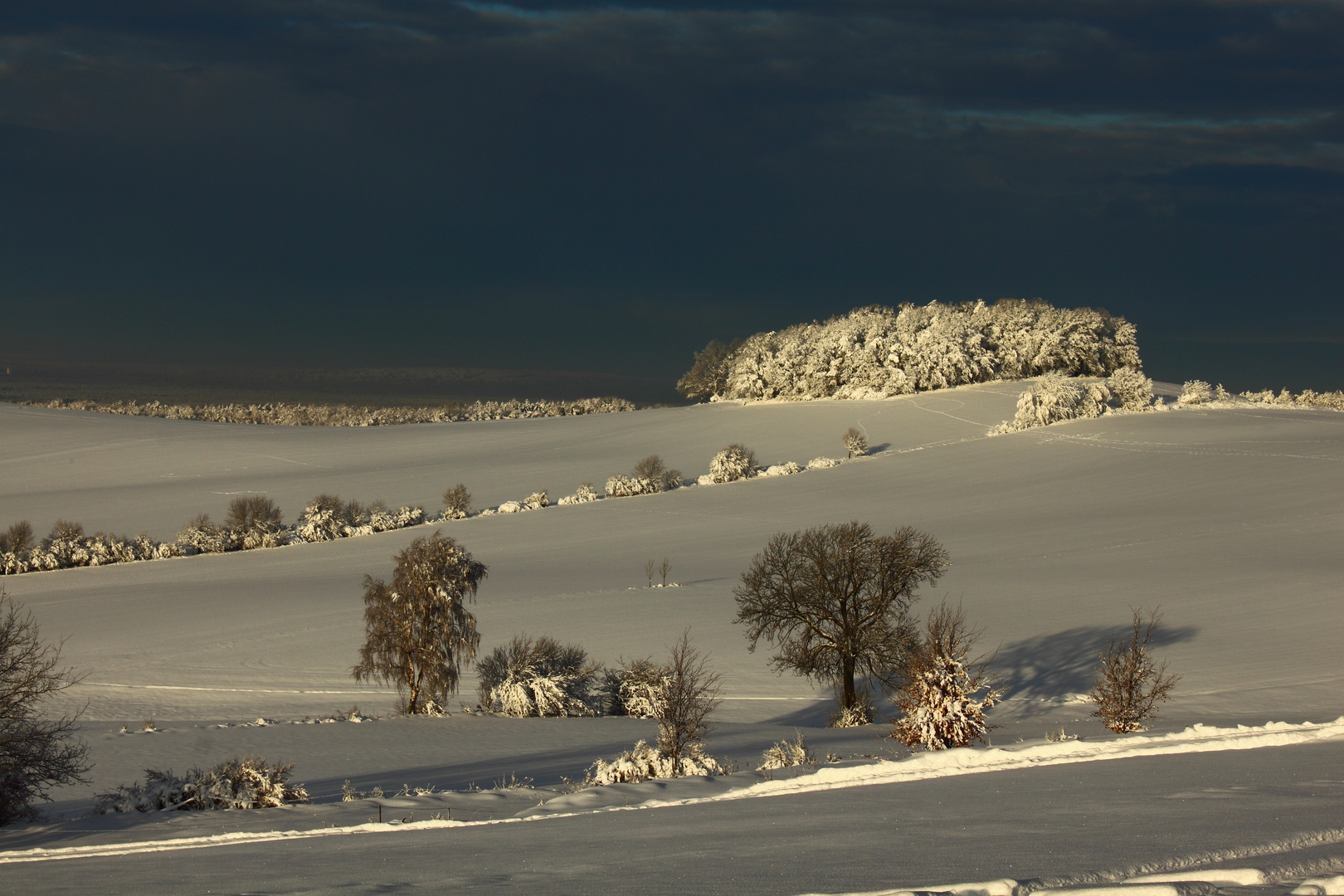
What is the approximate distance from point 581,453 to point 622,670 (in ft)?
148

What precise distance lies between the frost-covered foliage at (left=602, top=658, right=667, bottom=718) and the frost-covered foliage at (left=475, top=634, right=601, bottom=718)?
0.39 m

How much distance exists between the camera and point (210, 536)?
4616 centimetres

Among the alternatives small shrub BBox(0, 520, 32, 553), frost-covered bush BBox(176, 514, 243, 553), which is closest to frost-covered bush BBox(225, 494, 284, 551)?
frost-covered bush BBox(176, 514, 243, 553)

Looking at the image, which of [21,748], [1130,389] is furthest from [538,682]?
[1130,389]

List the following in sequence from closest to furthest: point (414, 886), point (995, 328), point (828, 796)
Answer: point (414, 886) < point (828, 796) < point (995, 328)

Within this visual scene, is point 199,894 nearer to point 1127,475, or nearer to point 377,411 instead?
point 1127,475

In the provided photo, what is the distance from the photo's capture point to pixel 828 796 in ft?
33.3

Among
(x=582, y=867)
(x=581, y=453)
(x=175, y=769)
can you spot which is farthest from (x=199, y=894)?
(x=581, y=453)

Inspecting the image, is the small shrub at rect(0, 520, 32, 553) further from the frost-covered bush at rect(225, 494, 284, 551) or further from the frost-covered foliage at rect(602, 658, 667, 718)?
the frost-covered foliage at rect(602, 658, 667, 718)

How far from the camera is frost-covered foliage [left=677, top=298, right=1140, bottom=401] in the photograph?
7588 cm

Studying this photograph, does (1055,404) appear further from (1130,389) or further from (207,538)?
(207,538)

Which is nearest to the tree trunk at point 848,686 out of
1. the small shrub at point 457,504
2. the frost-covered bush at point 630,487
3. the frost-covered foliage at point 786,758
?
the frost-covered foliage at point 786,758

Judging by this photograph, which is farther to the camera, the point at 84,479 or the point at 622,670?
the point at 84,479

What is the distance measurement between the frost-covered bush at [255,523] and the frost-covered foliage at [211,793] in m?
35.6
